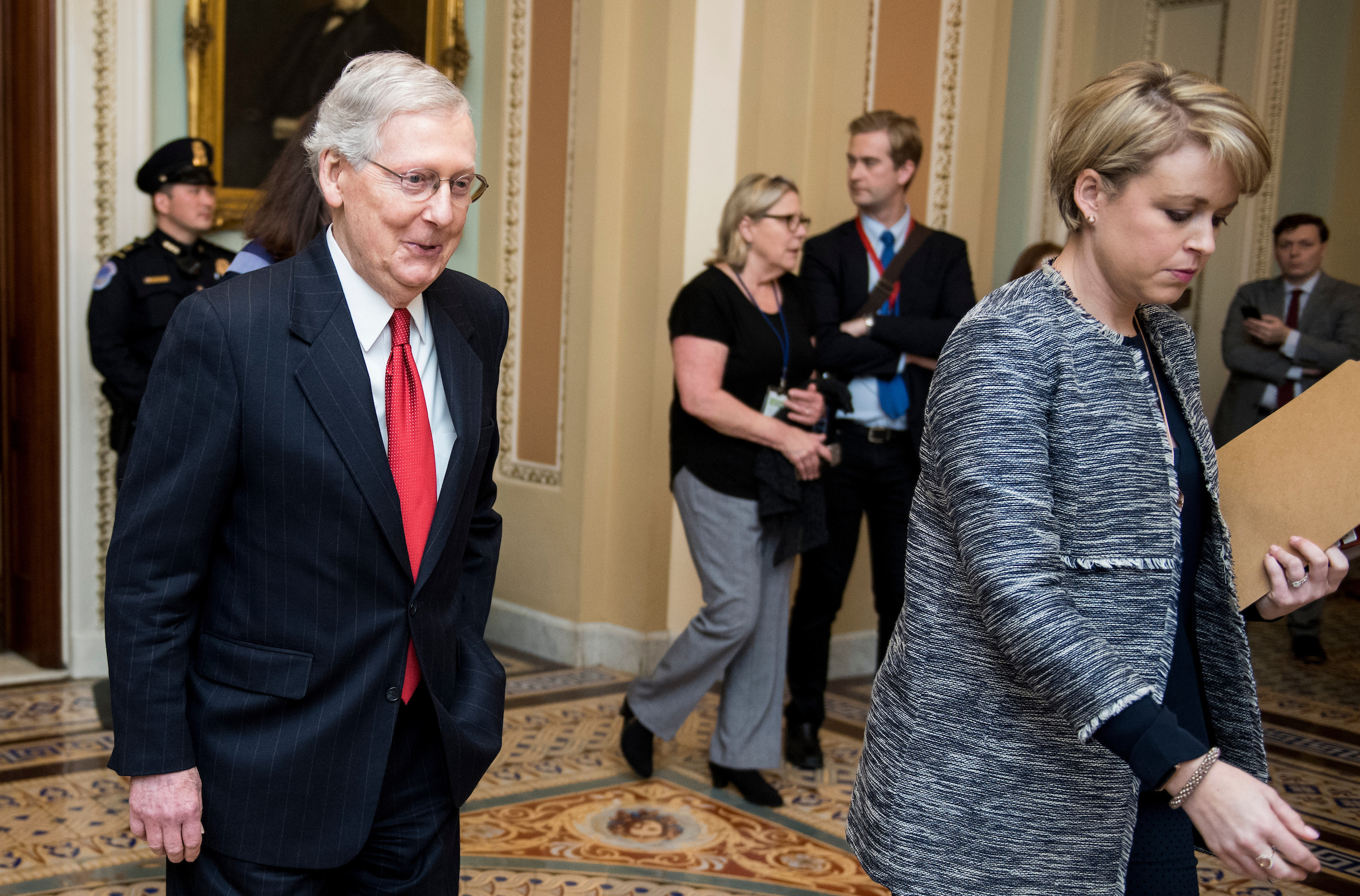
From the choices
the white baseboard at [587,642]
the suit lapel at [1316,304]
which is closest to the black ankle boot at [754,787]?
the white baseboard at [587,642]

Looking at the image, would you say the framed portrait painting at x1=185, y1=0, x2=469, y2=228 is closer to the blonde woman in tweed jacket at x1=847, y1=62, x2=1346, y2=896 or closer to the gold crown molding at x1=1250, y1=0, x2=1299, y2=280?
the blonde woman in tweed jacket at x1=847, y1=62, x2=1346, y2=896

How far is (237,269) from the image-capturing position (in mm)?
2498

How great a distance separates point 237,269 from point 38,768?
2266mm

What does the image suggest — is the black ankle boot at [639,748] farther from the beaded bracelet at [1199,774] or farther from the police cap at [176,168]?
the beaded bracelet at [1199,774]

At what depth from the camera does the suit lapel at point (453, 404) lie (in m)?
1.64

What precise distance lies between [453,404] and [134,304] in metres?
3.36

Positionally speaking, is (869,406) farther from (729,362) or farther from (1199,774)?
(1199,774)

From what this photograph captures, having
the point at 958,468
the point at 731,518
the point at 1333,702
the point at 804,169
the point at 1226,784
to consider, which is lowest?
the point at 1333,702

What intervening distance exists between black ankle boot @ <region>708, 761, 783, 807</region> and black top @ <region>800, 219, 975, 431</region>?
1.24 meters

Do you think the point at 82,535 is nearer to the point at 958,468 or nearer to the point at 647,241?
the point at 647,241

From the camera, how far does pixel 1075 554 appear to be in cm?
149

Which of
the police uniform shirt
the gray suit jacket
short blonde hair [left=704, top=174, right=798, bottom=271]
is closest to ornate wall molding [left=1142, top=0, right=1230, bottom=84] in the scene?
the gray suit jacket

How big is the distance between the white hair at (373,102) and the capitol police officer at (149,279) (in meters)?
3.12

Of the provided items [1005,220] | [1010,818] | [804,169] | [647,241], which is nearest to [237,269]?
[1010,818]
